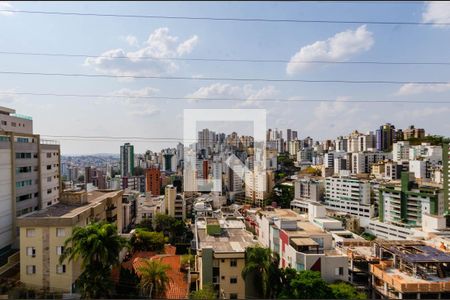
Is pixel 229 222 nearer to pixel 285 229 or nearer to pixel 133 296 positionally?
pixel 285 229

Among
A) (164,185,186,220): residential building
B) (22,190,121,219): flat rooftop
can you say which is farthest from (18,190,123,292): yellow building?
(164,185,186,220): residential building

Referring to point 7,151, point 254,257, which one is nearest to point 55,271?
point 7,151

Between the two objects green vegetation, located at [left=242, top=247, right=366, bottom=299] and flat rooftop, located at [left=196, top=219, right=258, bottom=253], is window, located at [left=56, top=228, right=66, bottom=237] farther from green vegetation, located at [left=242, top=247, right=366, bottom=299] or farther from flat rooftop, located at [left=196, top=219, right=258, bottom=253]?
green vegetation, located at [left=242, top=247, right=366, bottom=299]

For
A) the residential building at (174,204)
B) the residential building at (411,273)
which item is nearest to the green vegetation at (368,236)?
the residential building at (411,273)

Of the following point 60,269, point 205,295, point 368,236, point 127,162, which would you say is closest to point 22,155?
point 60,269

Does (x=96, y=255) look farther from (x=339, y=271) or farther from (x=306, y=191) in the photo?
(x=306, y=191)

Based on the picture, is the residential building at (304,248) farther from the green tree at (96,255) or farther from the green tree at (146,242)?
the green tree at (146,242)
